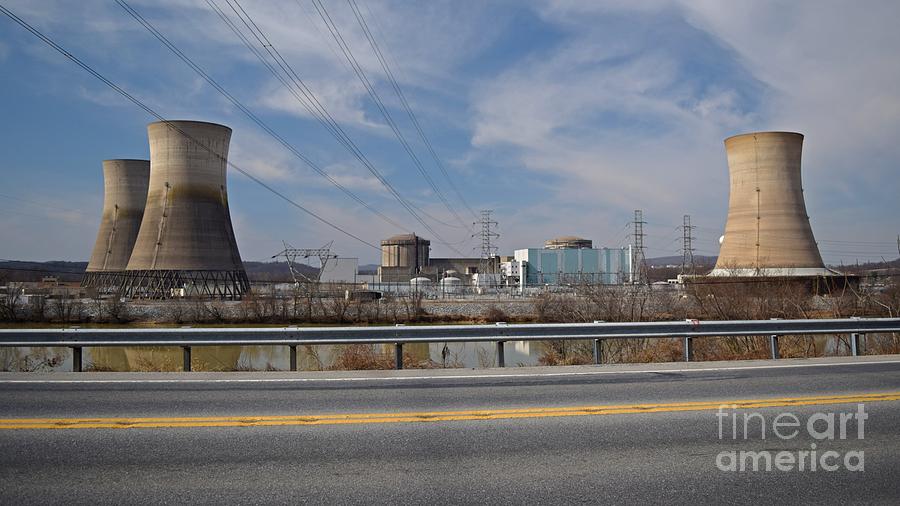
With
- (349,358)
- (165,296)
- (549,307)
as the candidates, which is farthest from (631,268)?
(349,358)

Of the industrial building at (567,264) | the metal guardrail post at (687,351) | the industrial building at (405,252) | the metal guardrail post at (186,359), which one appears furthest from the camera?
the industrial building at (405,252)

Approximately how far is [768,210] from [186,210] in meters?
33.7

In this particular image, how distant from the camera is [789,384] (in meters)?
7.45

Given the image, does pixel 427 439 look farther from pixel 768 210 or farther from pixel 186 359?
pixel 768 210

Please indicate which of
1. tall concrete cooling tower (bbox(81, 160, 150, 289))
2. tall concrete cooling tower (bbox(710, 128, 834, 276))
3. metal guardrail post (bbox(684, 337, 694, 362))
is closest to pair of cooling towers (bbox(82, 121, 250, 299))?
tall concrete cooling tower (bbox(81, 160, 150, 289))

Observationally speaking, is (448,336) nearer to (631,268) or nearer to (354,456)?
(354,456)

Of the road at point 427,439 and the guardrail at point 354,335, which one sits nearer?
the road at point 427,439

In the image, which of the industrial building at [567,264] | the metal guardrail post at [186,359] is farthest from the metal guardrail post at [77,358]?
the industrial building at [567,264]

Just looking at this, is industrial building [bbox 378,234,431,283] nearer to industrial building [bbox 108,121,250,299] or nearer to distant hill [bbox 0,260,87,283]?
distant hill [bbox 0,260,87,283]

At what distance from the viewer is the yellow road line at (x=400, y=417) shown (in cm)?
548

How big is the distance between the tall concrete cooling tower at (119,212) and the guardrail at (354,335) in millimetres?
42441

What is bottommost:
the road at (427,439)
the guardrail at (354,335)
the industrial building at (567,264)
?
the road at (427,439)

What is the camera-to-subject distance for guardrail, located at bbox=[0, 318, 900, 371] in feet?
30.2

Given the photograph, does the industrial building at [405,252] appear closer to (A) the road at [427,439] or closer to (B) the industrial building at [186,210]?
(B) the industrial building at [186,210]
